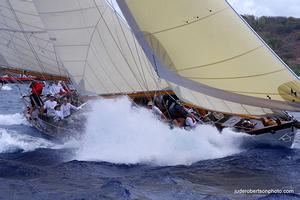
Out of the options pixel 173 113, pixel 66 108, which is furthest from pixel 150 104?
pixel 66 108

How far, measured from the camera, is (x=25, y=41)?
19.2 meters

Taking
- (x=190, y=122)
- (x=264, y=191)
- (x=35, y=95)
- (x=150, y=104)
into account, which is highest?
(x=35, y=95)

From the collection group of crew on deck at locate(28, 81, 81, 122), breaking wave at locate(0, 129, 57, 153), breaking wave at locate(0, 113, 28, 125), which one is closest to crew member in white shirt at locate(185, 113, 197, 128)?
group of crew on deck at locate(28, 81, 81, 122)

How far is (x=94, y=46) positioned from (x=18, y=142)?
4709 mm

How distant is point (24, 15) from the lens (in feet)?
Result: 60.2

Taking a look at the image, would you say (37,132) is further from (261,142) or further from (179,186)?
(179,186)

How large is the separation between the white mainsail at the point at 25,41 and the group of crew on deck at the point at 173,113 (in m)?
5.19

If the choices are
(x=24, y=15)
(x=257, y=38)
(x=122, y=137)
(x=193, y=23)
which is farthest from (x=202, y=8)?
(x=24, y=15)

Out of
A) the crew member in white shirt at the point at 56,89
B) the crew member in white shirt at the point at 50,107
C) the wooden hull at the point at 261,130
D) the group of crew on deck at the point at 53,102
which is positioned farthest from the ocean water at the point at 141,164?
the crew member in white shirt at the point at 56,89

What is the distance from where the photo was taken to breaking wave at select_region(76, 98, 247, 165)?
12.5m

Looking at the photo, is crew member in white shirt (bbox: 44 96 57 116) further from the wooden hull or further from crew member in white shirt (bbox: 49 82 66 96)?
crew member in white shirt (bbox: 49 82 66 96)

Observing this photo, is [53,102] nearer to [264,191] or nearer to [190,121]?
[190,121]

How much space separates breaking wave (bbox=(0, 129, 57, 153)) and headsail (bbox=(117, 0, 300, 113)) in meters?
7.17

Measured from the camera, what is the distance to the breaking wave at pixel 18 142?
15945 mm
